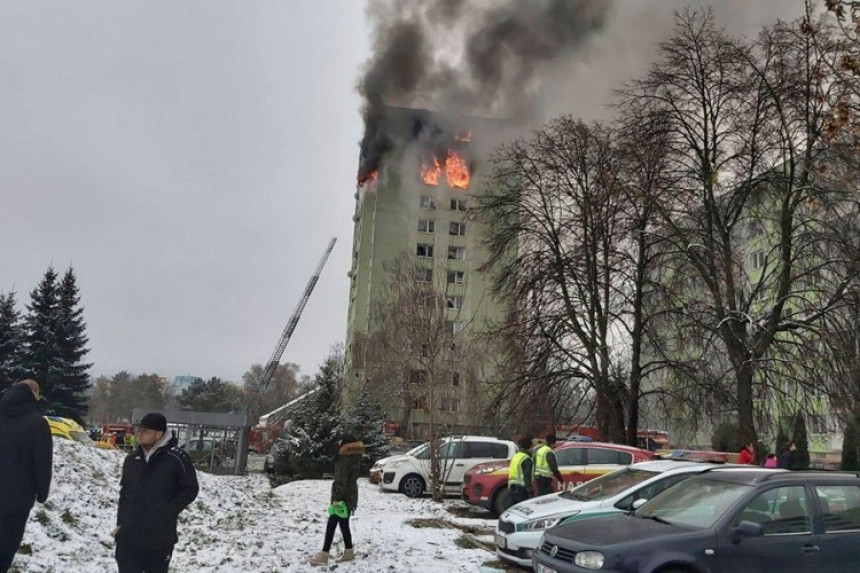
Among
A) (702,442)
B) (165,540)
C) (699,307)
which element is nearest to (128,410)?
(702,442)

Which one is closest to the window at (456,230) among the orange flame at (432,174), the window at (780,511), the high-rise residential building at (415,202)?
the high-rise residential building at (415,202)

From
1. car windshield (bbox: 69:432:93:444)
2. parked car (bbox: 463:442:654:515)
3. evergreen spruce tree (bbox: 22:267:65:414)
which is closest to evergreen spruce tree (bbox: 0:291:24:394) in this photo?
evergreen spruce tree (bbox: 22:267:65:414)

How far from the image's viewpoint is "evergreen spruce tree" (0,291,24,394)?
4150cm

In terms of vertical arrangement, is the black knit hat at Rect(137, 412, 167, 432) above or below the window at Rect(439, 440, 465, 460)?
above

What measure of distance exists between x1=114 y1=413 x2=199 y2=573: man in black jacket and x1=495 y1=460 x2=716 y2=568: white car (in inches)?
191

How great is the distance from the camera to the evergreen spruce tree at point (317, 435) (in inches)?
926

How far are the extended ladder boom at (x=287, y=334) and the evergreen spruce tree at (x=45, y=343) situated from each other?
4270cm

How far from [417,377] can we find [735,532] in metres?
16.8

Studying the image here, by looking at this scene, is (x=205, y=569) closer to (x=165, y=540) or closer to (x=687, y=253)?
(x=165, y=540)

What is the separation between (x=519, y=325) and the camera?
2291cm

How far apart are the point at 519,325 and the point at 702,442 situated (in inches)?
1629

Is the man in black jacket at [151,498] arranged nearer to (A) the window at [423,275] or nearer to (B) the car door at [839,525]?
(B) the car door at [839,525]

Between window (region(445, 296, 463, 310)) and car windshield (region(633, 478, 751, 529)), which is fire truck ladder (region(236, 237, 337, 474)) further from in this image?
car windshield (region(633, 478, 751, 529))

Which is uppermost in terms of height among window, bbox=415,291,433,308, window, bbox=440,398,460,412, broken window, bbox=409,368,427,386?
window, bbox=415,291,433,308
